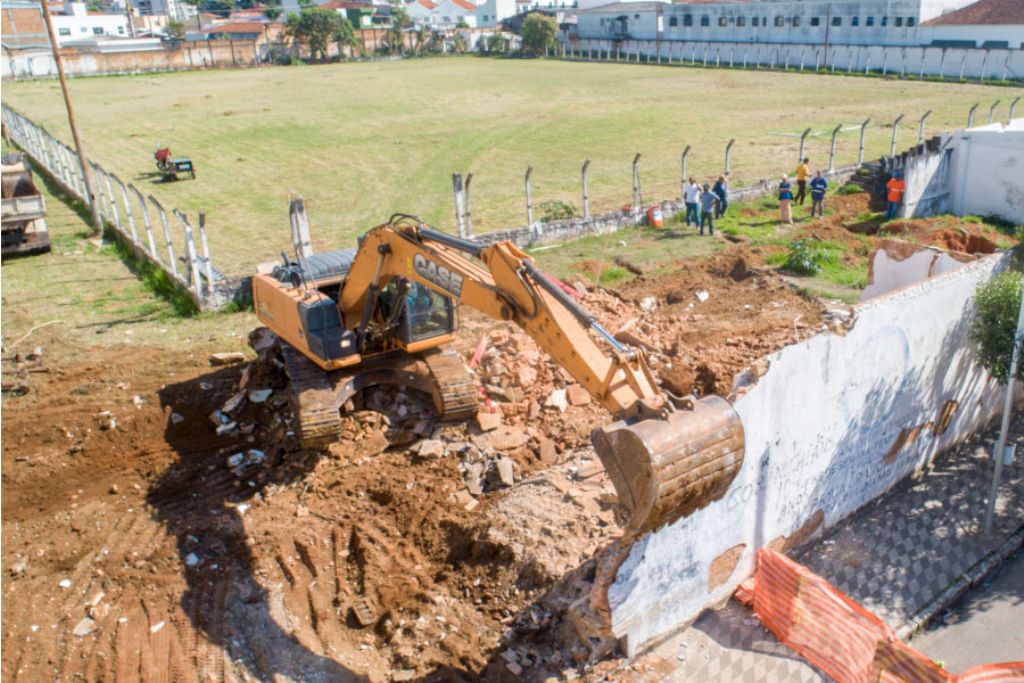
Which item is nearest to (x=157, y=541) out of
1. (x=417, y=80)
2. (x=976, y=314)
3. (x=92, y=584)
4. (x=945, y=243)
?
(x=92, y=584)

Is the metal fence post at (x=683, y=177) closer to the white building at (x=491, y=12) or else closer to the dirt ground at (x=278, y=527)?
the dirt ground at (x=278, y=527)

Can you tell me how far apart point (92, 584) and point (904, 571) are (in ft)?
27.3

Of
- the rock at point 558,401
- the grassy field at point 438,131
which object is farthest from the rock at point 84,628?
the grassy field at point 438,131

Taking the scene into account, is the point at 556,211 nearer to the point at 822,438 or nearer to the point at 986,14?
the point at 822,438

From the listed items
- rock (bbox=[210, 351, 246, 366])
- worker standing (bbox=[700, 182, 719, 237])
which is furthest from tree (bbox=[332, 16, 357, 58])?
rock (bbox=[210, 351, 246, 366])

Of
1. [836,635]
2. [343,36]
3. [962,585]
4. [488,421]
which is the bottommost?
[962,585]

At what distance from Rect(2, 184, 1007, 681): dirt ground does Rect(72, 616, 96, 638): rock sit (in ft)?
0.04

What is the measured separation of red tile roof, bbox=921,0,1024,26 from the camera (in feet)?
170

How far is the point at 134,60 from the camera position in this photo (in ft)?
208

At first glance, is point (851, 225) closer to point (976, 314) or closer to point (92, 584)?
point (976, 314)

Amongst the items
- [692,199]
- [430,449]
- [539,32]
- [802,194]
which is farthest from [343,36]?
[430,449]

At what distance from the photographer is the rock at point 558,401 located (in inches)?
472

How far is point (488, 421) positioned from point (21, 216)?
1434 cm

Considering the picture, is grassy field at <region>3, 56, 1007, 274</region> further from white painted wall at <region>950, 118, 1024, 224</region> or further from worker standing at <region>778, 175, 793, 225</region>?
white painted wall at <region>950, 118, 1024, 224</region>
